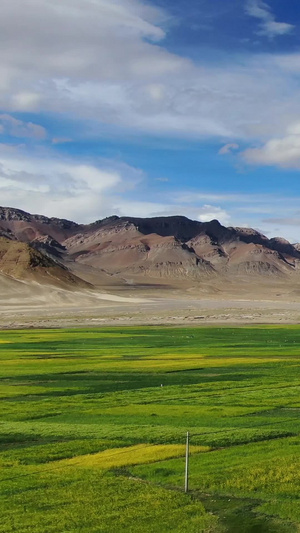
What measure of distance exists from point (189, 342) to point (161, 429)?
1977 inches

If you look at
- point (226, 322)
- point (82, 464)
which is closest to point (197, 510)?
point (82, 464)

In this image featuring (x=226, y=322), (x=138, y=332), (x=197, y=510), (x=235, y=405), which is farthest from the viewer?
(x=226, y=322)

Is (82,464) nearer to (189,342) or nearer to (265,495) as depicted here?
(265,495)

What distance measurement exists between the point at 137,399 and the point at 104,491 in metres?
17.0

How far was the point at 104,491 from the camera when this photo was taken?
20750 mm

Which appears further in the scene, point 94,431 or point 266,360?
point 266,360

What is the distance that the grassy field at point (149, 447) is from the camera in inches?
744

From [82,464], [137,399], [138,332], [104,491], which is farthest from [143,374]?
[138,332]

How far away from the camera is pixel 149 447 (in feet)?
86.0

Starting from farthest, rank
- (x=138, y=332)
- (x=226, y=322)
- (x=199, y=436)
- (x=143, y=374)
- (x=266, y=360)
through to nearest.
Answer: (x=226, y=322), (x=138, y=332), (x=266, y=360), (x=143, y=374), (x=199, y=436)

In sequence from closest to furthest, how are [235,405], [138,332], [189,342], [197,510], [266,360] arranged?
[197,510], [235,405], [266,360], [189,342], [138,332]

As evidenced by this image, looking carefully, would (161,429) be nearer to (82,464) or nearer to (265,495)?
(82,464)

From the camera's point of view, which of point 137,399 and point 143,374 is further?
point 143,374

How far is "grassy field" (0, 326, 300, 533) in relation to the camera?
62.0ft
